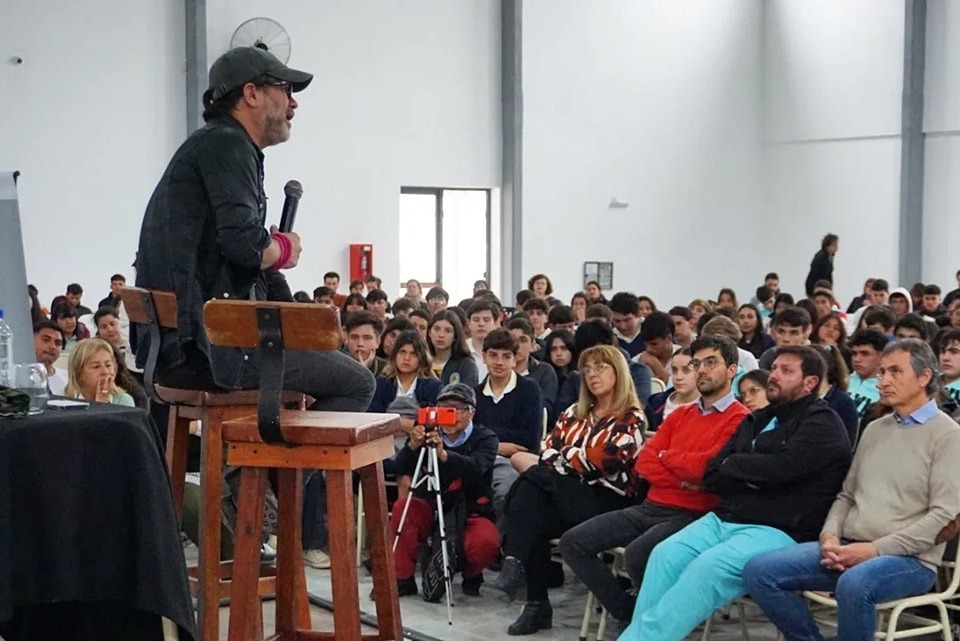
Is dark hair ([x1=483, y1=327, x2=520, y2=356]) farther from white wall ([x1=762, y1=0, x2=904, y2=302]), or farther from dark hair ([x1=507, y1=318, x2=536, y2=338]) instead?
white wall ([x1=762, y1=0, x2=904, y2=302])

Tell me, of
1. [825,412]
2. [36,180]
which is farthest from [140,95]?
[825,412]

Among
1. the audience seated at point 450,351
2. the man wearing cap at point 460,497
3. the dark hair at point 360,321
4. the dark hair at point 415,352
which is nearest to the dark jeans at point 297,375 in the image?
the man wearing cap at point 460,497

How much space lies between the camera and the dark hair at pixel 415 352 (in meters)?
6.73

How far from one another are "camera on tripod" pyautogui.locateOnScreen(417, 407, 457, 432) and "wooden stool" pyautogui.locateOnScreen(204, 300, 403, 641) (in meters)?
1.85

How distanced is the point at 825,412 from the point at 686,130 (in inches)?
542

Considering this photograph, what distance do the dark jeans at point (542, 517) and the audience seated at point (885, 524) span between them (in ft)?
3.38

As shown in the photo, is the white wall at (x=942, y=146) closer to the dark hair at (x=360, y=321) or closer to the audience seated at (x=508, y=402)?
the dark hair at (x=360, y=321)

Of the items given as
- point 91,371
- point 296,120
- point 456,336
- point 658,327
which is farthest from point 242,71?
point 296,120

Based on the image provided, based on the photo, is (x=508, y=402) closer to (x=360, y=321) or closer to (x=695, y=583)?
(x=360, y=321)

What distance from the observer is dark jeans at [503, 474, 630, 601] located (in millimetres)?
5398

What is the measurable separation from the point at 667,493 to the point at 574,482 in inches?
18.2

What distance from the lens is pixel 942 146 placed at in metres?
16.5

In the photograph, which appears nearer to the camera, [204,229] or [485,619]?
[204,229]

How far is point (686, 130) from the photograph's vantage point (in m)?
18.0
